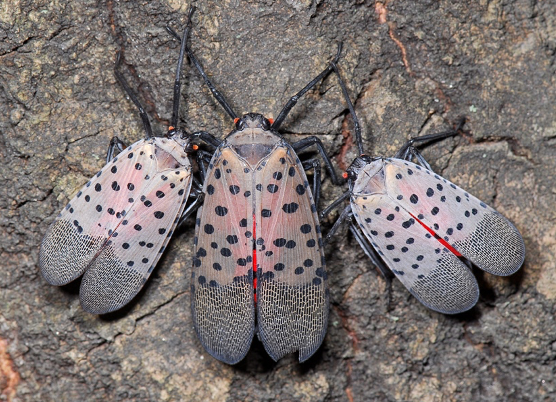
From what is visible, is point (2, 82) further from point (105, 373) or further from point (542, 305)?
point (542, 305)

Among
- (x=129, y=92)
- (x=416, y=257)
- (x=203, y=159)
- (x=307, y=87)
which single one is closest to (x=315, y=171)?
(x=307, y=87)

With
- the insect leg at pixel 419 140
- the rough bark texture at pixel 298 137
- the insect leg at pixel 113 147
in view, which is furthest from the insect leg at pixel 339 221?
the insect leg at pixel 113 147

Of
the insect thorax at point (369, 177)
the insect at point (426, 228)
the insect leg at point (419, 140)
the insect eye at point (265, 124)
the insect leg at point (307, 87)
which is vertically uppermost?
the insect leg at point (307, 87)

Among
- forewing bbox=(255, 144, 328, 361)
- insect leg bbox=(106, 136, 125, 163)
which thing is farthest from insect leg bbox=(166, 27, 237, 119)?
insect leg bbox=(106, 136, 125, 163)

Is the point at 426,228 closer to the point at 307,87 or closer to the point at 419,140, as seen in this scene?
the point at 419,140

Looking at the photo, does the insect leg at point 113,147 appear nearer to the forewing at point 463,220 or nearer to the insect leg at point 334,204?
the insect leg at point 334,204
